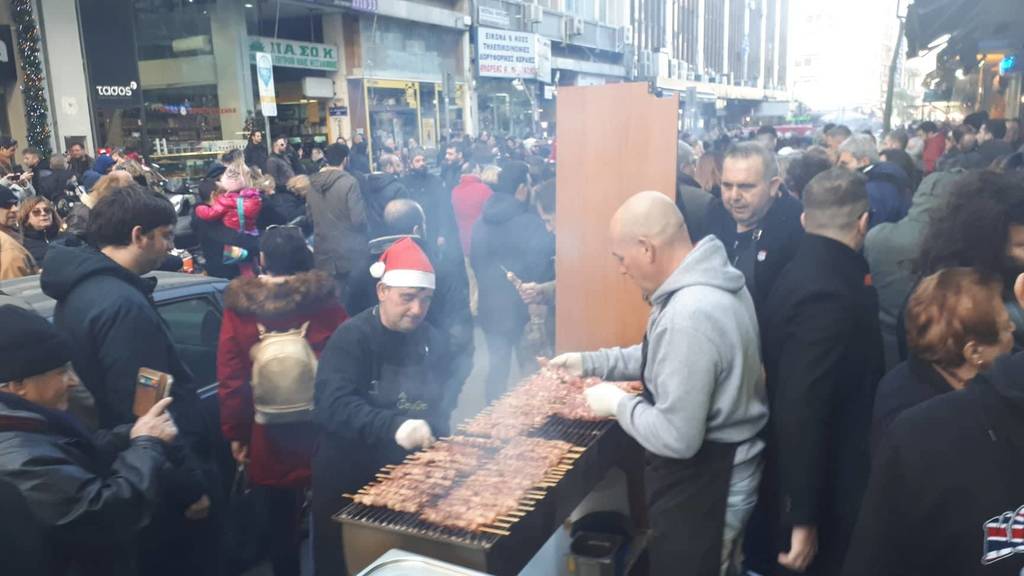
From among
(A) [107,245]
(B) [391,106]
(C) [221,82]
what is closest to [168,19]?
(C) [221,82]

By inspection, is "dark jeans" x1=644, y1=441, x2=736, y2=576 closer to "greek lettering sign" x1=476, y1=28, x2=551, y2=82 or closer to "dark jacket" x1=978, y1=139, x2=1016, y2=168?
"dark jacket" x1=978, y1=139, x2=1016, y2=168

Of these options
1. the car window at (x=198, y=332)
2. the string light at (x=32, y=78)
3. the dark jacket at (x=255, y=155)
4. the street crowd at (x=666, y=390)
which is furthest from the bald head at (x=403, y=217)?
the string light at (x=32, y=78)

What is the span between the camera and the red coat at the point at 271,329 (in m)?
3.78

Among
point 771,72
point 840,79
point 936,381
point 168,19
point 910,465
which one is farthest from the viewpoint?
point 840,79

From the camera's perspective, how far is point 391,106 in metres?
24.8

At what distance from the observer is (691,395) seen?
254 centimetres

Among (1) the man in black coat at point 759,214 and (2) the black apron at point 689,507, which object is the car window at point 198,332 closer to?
(2) the black apron at point 689,507

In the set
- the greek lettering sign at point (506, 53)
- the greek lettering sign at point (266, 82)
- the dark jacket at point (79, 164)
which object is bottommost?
the dark jacket at point (79, 164)

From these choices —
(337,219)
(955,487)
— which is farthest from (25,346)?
(337,219)

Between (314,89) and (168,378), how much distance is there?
20204 millimetres

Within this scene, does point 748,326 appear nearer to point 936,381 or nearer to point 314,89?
point 936,381

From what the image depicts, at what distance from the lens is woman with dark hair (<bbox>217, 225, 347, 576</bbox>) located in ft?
12.4

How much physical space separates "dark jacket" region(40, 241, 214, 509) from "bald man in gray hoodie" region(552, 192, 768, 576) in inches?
77.6

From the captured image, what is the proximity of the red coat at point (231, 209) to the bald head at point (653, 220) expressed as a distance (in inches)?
213
